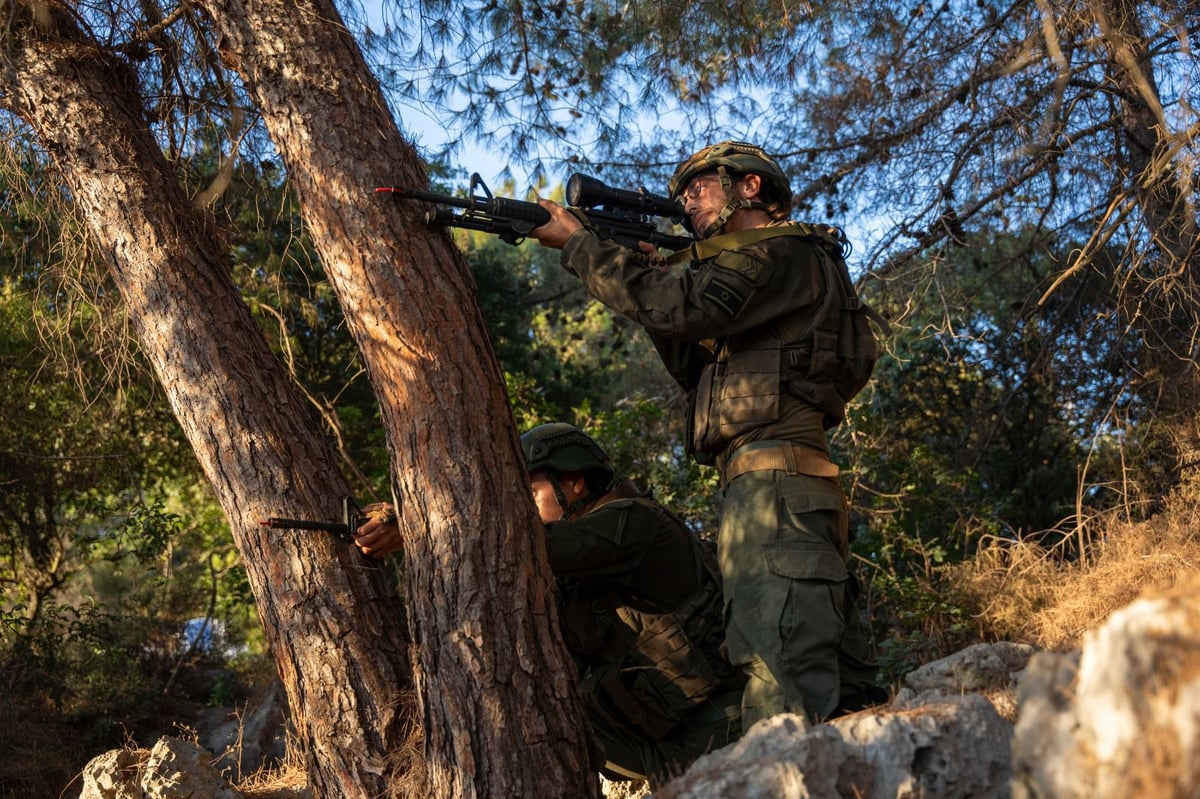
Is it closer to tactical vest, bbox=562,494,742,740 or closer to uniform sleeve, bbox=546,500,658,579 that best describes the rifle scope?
uniform sleeve, bbox=546,500,658,579

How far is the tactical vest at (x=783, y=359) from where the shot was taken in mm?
3469

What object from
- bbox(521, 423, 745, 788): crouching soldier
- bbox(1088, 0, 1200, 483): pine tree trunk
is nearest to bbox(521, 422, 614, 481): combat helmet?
bbox(521, 423, 745, 788): crouching soldier

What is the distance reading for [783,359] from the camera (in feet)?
11.5

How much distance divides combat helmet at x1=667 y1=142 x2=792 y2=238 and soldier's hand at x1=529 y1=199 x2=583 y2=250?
0.51m

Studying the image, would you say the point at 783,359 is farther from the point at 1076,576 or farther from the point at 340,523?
the point at 1076,576

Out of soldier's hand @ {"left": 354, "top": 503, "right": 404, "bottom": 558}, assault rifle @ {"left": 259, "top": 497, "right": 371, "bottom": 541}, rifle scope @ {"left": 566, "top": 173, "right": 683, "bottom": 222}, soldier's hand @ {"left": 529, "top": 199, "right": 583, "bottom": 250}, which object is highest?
rifle scope @ {"left": 566, "top": 173, "right": 683, "bottom": 222}

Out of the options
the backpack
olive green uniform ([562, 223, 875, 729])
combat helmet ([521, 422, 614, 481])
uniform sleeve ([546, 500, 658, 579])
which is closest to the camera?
olive green uniform ([562, 223, 875, 729])

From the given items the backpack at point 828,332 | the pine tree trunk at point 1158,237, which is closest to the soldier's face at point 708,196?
the backpack at point 828,332

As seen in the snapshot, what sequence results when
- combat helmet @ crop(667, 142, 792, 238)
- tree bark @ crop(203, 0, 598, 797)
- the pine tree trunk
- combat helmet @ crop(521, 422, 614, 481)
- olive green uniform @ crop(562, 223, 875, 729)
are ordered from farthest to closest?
the pine tree trunk → combat helmet @ crop(521, 422, 614, 481) → combat helmet @ crop(667, 142, 792, 238) → olive green uniform @ crop(562, 223, 875, 729) → tree bark @ crop(203, 0, 598, 797)

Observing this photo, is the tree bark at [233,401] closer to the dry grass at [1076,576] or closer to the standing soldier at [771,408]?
the standing soldier at [771,408]

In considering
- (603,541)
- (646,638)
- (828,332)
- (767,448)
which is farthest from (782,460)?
(646,638)

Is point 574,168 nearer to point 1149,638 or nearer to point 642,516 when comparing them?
point 642,516

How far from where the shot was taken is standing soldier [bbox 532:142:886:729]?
3.20 meters

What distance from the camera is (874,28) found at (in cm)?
746
